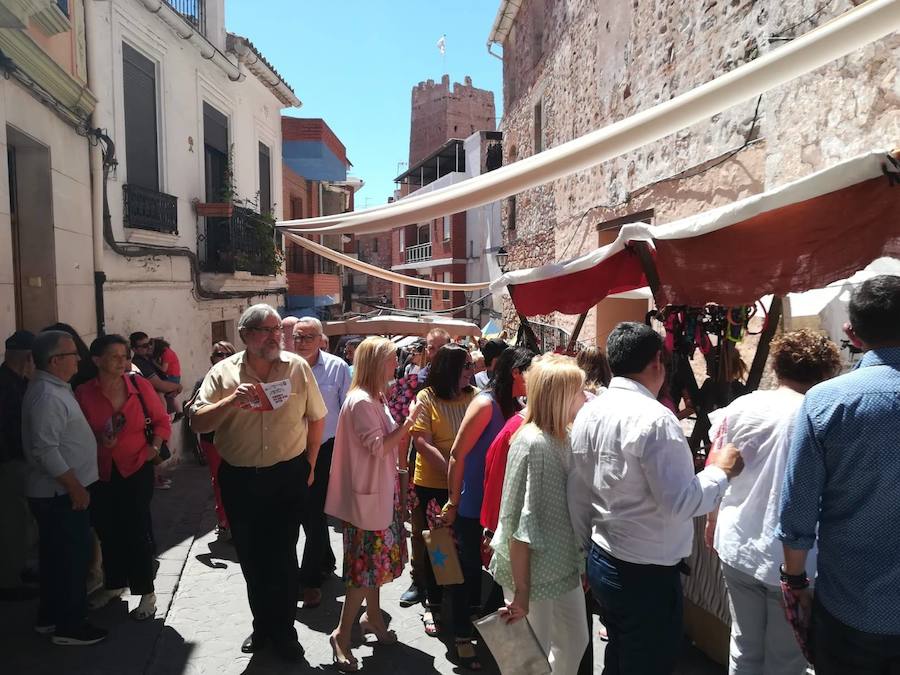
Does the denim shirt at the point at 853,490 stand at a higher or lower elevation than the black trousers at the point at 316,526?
higher

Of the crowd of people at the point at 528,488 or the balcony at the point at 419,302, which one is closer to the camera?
the crowd of people at the point at 528,488

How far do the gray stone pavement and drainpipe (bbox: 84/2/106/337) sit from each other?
3234 mm

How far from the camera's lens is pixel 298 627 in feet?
12.1

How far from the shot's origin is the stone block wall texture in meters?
4.30

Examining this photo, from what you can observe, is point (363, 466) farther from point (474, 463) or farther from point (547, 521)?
point (547, 521)

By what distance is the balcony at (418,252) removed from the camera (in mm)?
36594

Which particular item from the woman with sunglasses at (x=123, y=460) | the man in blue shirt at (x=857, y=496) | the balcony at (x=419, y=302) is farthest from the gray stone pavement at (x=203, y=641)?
the balcony at (x=419, y=302)

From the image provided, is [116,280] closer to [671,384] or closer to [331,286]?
[671,384]

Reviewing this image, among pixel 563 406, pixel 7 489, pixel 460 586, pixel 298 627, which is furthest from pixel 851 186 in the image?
pixel 7 489

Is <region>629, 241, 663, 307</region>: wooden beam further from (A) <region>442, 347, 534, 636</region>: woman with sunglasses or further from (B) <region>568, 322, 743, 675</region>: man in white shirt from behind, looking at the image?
(B) <region>568, 322, 743, 675</region>: man in white shirt from behind

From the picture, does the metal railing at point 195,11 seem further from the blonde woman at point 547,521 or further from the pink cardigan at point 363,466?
the blonde woman at point 547,521

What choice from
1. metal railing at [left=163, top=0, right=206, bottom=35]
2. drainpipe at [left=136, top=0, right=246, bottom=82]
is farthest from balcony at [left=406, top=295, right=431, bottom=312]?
metal railing at [left=163, top=0, right=206, bottom=35]

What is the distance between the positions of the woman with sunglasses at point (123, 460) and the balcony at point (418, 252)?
32600mm

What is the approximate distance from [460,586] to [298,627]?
111cm
